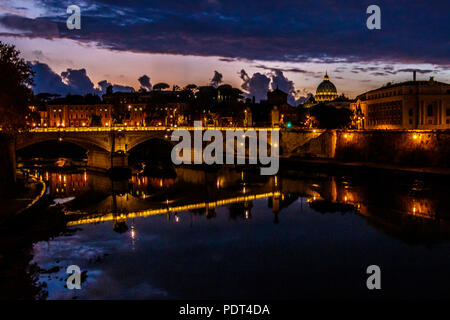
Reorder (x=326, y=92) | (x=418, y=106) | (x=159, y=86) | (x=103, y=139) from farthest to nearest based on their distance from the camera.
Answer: (x=326, y=92)
(x=159, y=86)
(x=418, y=106)
(x=103, y=139)

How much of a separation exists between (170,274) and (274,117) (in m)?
64.5

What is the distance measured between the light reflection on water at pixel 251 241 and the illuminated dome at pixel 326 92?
132 meters

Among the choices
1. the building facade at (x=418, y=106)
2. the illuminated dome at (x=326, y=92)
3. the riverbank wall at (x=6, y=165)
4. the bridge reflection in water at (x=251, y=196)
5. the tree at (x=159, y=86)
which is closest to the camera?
the bridge reflection in water at (x=251, y=196)

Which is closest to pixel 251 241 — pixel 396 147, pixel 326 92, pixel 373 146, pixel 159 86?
pixel 396 147

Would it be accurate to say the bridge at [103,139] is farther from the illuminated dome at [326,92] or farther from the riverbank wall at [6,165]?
the illuminated dome at [326,92]

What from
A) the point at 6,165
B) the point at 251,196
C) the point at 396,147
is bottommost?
the point at 251,196

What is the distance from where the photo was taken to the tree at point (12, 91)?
96.7ft

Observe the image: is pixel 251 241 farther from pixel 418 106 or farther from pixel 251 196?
pixel 418 106

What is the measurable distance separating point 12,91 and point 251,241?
59.2 feet

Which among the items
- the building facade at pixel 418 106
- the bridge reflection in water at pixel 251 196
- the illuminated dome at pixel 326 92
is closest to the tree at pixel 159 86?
the illuminated dome at pixel 326 92

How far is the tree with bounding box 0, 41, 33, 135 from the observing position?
96.7 ft

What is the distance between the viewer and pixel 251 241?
24.3 metres
